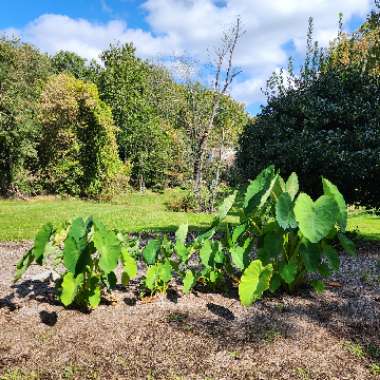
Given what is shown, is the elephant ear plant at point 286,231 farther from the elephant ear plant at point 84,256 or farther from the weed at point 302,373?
the elephant ear plant at point 84,256

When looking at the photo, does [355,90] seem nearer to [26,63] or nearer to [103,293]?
[103,293]

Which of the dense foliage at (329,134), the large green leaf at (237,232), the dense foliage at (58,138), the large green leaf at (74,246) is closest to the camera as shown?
the large green leaf at (74,246)

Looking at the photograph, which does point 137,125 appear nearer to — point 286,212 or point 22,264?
point 22,264

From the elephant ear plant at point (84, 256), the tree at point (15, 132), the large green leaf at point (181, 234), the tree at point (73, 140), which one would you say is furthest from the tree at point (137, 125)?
the elephant ear plant at point (84, 256)

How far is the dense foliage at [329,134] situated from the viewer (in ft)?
26.0

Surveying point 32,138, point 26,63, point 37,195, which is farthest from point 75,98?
point 26,63

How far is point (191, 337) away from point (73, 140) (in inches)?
983

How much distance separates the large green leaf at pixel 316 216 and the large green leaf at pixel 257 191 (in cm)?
40

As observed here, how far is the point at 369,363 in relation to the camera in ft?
9.55

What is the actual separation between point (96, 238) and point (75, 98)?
24.9 metres

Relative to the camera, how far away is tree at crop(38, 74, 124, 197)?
1046 inches

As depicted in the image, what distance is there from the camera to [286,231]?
12.3ft

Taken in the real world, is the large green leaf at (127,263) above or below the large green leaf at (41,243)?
below

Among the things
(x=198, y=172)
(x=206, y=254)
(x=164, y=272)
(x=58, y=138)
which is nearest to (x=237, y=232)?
(x=206, y=254)
